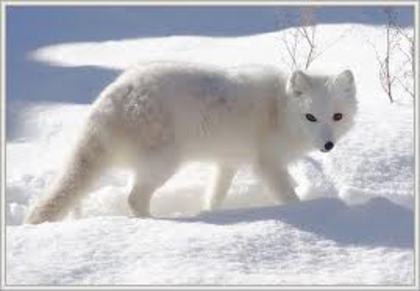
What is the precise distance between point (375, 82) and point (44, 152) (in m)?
3.48

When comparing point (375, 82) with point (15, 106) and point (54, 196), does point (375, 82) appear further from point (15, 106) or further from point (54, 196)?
point (54, 196)

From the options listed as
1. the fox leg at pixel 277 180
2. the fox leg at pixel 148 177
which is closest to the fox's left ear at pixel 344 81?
the fox leg at pixel 277 180

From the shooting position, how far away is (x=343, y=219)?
3.76 m

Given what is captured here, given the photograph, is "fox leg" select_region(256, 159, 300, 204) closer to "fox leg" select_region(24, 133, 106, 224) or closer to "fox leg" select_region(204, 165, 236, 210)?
"fox leg" select_region(204, 165, 236, 210)

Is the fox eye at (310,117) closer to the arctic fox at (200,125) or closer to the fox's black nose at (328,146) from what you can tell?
the arctic fox at (200,125)

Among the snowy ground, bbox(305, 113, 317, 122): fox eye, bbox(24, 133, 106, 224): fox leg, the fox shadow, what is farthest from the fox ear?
bbox(24, 133, 106, 224): fox leg

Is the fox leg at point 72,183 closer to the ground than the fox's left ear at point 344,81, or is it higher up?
closer to the ground

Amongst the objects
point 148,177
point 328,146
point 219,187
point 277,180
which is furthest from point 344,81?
point 148,177

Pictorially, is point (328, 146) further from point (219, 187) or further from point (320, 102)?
point (219, 187)

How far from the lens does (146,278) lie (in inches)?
122

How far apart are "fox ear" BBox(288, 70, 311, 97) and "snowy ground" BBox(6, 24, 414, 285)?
0.60m

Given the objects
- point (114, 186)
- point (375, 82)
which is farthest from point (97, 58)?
point (114, 186)

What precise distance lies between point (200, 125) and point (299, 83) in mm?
602

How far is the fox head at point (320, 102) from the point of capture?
435cm
